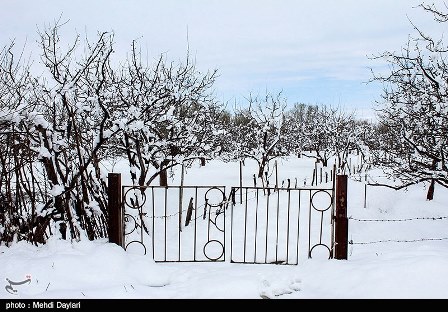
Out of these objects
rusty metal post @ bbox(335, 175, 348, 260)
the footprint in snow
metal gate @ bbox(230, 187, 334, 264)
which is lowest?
metal gate @ bbox(230, 187, 334, 264)

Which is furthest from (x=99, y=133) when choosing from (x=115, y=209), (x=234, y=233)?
(x=234, y=233)

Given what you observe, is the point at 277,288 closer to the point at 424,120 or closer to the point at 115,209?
the point at 115,209

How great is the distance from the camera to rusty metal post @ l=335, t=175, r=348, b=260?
4188 mm

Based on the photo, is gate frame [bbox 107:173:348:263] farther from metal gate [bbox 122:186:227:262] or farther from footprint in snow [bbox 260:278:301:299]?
footprint in snow [bbox 260:278:301:299]

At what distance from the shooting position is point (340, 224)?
4238 millimetres

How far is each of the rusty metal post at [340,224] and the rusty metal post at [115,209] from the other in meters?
2.64

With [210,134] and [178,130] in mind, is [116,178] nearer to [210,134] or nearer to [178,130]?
[178,130]

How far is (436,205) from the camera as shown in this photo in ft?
45.8

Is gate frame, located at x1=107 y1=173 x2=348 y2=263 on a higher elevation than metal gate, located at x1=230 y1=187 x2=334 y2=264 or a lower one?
higher

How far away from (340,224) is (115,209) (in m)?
2.74

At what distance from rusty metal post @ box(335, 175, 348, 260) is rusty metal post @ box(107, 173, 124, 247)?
264 cm

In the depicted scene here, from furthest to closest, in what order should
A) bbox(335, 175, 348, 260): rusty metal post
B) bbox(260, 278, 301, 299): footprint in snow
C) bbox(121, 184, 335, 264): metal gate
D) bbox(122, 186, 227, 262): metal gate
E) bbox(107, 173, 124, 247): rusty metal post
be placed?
bbox(121, 184, 335, 264): metal gate < bbox(122, 186, 227, 262): metal gate < bbox(107, 173, 124, 247): rusty metal post < bbox(335, 175, 348, 260): rusty metal post < bbox(260, 278, 301, 299): footprint in snow

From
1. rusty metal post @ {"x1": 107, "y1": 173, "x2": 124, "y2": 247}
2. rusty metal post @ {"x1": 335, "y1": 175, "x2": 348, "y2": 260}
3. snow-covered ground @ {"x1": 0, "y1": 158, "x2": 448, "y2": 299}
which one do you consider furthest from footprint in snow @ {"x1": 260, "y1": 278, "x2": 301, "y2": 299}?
rusty metal post @ {"x1": 107, "y1": 173, "x2": 124, "y2": 247}

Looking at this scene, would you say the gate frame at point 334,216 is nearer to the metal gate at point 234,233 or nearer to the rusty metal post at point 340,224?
the rusty metal post at point 340,224
